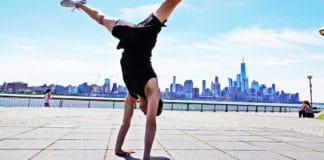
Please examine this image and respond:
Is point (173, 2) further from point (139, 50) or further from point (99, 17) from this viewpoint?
point (99, 17)

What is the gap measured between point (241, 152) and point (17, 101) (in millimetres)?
23963

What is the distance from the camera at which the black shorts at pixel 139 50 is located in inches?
128

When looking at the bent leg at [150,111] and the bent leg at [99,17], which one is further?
the bent leg at [99,17]

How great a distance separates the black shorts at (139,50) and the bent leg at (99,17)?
18 cm

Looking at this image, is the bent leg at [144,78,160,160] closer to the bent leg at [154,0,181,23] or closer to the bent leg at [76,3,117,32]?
the bent leg at [154,0,181,23]

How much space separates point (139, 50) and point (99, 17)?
78cm

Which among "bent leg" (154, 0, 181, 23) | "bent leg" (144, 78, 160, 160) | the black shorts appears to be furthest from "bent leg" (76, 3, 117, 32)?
"bent leg" (144, 78, 160, 160)

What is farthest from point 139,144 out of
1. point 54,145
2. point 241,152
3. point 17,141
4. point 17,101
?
point 17,101

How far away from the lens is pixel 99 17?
3.63 m

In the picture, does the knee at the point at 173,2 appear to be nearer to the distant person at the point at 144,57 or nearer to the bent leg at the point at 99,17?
the distant person at the point at 144,57

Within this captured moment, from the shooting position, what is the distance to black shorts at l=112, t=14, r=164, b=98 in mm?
3248

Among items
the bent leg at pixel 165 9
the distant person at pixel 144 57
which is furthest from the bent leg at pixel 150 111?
the bent leg at pixel 165 9

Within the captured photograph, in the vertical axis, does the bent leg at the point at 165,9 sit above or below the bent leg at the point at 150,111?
above

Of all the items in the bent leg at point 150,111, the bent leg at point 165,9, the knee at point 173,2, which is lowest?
the bent leg at point 150,111
